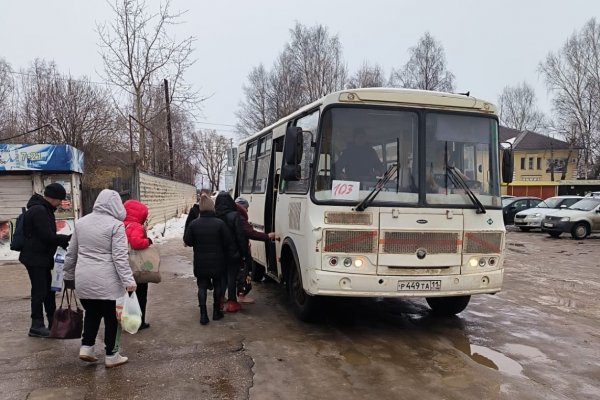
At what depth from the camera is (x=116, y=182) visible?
722 inches

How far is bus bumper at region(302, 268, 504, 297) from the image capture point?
18.5 feet

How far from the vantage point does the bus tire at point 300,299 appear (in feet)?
20.9

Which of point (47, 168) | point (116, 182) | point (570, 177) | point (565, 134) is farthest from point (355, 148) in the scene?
point (570, 177)

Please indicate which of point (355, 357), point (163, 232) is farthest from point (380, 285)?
point (163, 232)

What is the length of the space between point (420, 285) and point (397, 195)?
1.07 metres

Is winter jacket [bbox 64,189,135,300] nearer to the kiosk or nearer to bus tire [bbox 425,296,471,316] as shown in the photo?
bus tire [bbox 425,296,471,316]

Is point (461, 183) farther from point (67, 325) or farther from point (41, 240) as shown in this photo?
point (41, 240)

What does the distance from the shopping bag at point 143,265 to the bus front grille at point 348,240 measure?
1.98 m

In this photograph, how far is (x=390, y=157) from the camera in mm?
5895

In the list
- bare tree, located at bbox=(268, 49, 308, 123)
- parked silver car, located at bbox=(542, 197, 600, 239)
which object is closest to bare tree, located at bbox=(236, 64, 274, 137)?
bare tree, located at bbox=(268, 49, 308, 123)

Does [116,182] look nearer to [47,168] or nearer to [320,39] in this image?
[47,168]

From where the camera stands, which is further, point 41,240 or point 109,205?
point 41,240

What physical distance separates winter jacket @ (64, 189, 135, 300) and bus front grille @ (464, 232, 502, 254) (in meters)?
3.79

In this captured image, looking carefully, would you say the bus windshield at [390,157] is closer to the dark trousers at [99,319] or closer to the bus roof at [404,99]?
the bus roof at [404,99]
